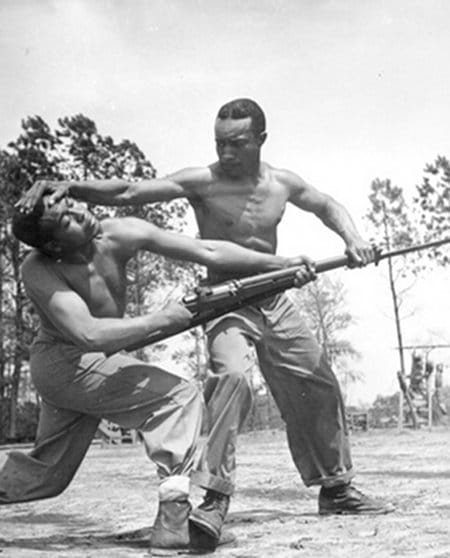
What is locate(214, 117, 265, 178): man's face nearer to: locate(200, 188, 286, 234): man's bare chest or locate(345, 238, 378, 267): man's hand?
locate(200, 188, 286, 234): man's bare chest

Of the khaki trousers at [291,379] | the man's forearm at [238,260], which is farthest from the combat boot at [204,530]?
the man's forearm at [238,260]

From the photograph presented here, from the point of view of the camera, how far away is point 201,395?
4.51 m

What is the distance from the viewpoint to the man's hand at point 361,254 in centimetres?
529

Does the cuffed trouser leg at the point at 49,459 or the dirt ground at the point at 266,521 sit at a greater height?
the cuffed trouser leg at the point at 49,459

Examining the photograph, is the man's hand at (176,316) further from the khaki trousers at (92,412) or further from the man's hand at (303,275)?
the man's hand at (303,275)

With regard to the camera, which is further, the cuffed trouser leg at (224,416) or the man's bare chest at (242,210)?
the man's bare chest at (242,210)

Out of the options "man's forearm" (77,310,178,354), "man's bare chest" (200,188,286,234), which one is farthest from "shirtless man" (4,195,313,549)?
"man's bare chest" (200,188,286,234)

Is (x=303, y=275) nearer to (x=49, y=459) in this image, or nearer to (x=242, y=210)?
(x=242, y=210)

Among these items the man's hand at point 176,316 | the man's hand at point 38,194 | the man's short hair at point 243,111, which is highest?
the man's short hair at point 243,111

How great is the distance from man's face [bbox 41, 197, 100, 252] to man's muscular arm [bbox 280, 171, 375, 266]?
1.48 meters

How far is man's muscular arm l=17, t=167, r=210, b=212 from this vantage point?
4872 millimetres

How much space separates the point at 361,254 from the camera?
17.4 feet

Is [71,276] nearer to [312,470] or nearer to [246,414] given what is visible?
[246,414]

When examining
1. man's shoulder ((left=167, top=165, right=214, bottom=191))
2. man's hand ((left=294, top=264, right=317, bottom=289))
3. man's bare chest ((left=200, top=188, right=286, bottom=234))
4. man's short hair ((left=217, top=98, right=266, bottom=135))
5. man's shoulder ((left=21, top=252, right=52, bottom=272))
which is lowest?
man's hand ((left=294, top=264, right=317, bottom=289))
